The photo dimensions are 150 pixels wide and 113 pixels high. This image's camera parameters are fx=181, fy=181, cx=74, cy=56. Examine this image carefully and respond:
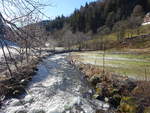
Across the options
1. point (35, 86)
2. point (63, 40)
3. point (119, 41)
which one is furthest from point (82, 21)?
point (35, 86)

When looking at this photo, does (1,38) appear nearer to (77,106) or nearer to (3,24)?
(3,24)

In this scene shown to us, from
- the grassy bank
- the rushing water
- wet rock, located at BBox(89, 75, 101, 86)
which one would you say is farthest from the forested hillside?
the rushing water

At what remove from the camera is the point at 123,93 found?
547 inches

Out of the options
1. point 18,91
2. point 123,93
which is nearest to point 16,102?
point 18,91

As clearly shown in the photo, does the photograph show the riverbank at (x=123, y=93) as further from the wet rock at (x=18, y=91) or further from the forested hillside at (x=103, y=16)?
the forested hillside at (x=103, y=16)

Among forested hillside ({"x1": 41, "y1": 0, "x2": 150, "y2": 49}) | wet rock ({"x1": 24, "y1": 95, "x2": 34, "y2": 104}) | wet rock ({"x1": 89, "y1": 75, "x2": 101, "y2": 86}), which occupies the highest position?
forested hillside ({"x1": 41, "y1": 0, "x2": 150, "y2": 49})

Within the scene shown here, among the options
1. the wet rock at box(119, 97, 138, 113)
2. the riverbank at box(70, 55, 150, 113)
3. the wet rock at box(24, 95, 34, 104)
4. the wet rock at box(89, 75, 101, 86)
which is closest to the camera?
the wet rock at box(119, 97, 138, 113)

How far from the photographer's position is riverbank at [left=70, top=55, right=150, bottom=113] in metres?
11.0

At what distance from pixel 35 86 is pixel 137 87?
9.40 meters

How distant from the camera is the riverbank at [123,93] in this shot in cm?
1101

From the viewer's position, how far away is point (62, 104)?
12375 mm

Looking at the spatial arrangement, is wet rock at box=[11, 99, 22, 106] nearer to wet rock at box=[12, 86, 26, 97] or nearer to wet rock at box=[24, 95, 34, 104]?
wet rock at box=[24, 95, 34, 104]

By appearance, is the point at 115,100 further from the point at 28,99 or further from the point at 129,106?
the point at 28,99

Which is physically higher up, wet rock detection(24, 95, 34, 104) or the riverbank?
the riverbank
